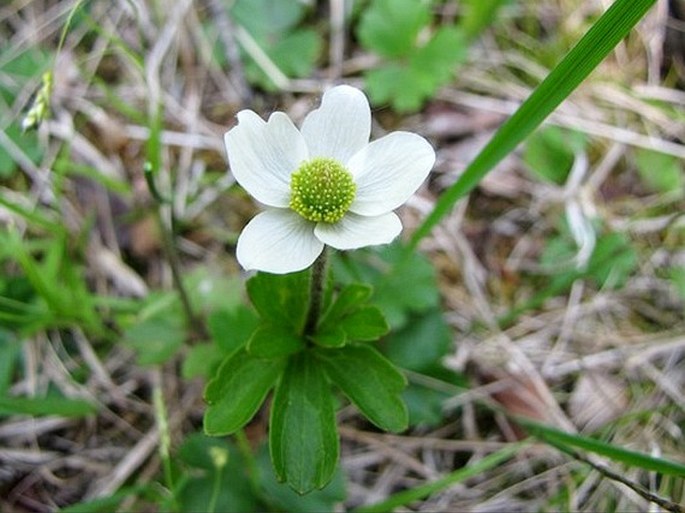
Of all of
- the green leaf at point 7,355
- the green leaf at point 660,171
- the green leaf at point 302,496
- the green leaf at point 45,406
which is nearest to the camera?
the green leaf at point 45,406

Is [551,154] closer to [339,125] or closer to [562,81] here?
[562,81]

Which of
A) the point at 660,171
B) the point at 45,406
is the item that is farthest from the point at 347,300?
the point at 660,171

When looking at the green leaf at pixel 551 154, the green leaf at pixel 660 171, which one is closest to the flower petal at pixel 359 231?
the green leaf at pixel 551 154

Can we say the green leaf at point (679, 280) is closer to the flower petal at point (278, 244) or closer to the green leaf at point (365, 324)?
the green leaf at point (365, 324)

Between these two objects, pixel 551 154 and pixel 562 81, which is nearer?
pixel 562 81

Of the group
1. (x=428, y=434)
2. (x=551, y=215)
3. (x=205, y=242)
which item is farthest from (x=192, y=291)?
(x=551, y=215)

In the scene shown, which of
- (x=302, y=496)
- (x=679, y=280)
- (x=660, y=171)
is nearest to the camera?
(x=302, y=496)

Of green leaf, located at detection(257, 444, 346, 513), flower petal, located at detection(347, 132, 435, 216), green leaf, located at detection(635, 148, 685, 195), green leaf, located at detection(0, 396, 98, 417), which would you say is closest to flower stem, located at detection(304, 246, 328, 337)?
flower petal, located at detection(347, 132, 435, 216)

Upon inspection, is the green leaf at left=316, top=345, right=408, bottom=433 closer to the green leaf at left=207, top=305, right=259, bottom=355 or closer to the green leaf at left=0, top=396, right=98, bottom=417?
the green leaf at left=207, top=305, right=259, bottom=355
